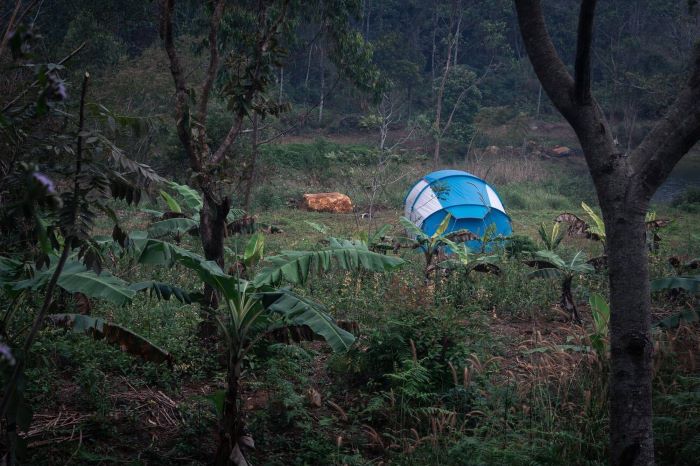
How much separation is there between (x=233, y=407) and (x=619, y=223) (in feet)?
8.98

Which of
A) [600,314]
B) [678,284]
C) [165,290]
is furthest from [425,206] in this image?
[165,290]

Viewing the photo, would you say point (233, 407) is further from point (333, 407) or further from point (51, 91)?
point (51, 91)

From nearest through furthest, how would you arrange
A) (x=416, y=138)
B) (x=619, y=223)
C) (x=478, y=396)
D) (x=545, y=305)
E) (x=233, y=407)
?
(x=619, y=223) < (x=233, y=407) < (x=478, y=396) < (x=545, y=305) < (x=416, y=138)

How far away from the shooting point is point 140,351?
14.7ft

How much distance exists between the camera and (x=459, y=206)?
51.4ft

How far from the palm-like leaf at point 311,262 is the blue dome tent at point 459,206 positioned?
950 centimetres

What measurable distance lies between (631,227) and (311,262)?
257 centimetres

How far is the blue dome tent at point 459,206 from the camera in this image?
1555 cm

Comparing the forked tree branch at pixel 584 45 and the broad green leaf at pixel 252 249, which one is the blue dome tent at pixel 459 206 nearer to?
the broad green leaf at pixel 252 249

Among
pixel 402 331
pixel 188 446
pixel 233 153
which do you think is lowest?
pixel 188 446

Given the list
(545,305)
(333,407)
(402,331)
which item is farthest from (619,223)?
(545,305)

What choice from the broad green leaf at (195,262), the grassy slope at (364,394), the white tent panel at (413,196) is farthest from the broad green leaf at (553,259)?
the white tent panel at (413,196)

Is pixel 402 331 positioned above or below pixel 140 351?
above

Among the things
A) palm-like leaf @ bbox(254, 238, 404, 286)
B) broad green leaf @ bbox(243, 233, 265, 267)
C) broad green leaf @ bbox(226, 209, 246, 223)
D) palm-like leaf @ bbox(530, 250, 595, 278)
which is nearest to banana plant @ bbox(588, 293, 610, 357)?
palm-like leaf @ bbox(254, 238, 404, 286)
